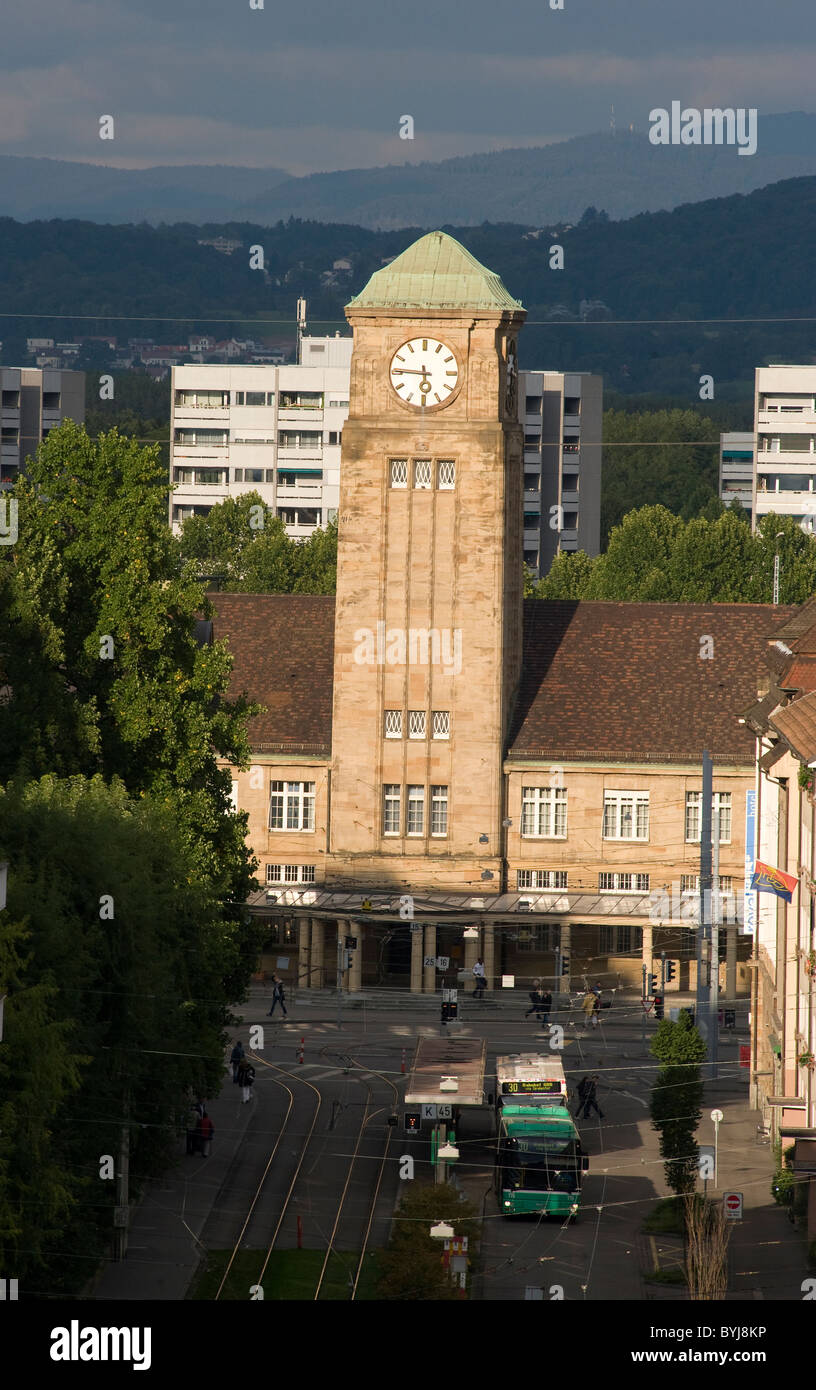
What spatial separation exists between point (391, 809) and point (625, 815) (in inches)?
337

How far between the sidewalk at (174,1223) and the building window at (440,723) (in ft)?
75.6

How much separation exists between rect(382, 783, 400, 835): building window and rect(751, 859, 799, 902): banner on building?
28920 mm

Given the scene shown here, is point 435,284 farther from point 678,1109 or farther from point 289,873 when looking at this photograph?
point 678,1109

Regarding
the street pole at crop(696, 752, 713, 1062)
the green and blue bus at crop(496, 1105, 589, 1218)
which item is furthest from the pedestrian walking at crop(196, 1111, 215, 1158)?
the street pole at crop(696, 752, 713, 1062)

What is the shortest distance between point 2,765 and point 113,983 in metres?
12.5

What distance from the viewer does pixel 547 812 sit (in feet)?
312

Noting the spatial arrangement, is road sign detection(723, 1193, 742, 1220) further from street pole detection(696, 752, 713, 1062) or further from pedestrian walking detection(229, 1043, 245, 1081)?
pedestrian walking detection(229, 1043, 245, 1081)

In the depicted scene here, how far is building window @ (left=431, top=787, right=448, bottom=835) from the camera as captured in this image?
95562 mm

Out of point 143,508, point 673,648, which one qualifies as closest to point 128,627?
point 143,508

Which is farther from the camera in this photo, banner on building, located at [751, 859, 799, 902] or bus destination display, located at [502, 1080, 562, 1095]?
bus destination display, located at [502, 1080, 562, 1095]

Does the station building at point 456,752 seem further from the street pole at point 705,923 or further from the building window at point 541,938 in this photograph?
the street pole at point 705,923

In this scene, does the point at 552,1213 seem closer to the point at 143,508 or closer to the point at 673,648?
the point at 143,508

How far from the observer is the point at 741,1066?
273ft

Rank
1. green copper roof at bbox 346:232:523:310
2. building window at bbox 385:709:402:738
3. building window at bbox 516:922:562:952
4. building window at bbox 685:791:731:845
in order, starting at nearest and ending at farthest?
green copper roof at bbox 346:232:523:310
building window at bbox 516:922:562:952
building window at bbox 685:791:731:845
building window at bbox 385:709:402:738
